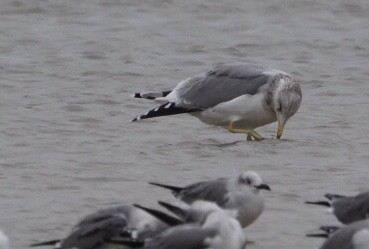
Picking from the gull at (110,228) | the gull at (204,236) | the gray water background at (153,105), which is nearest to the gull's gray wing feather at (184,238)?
the gull at (204,236)

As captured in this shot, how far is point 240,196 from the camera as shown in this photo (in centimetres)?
732

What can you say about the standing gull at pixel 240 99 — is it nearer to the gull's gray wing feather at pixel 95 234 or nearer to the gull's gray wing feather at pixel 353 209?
the gull's gray wing feather at pixel 353 209

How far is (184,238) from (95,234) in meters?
0.57

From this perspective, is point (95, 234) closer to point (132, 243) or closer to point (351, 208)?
point (132, 243)

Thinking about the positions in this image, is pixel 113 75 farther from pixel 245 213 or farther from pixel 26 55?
pixel 245 213

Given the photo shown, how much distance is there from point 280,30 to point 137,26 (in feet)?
6.12

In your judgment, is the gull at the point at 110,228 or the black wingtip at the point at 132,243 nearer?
the black wingtip at the point at 132,243

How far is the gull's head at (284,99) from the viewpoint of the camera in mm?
11312

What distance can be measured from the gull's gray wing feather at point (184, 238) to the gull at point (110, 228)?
243 mm

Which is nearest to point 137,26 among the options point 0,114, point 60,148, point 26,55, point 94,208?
point 26,55

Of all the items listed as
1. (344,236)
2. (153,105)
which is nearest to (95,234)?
(344,236)

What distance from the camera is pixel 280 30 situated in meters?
19.0

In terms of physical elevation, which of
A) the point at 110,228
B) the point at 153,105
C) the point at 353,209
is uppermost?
the point at 110,228

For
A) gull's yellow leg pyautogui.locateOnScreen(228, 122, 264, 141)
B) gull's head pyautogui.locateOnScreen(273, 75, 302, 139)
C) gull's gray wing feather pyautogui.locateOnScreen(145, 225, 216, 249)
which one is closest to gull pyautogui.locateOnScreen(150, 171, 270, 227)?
Result: gull's gray wing feather pyautogui.locateOnScreen(145, 225, 216, 249)
